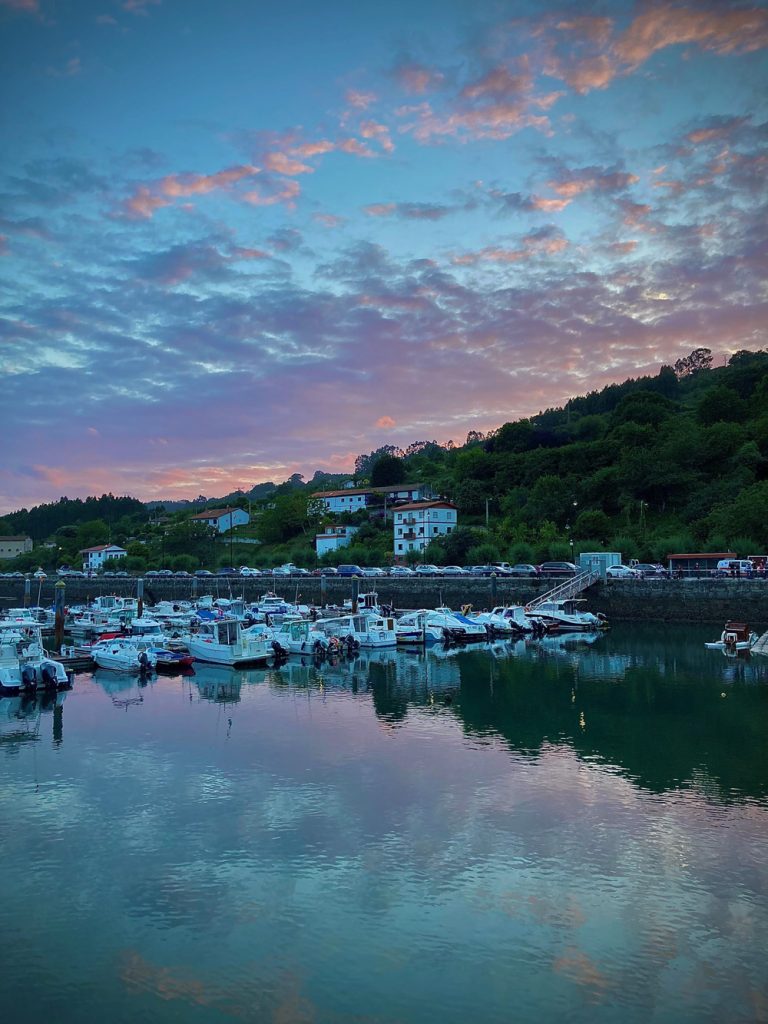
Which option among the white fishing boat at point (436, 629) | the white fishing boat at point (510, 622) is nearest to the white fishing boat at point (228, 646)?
the white fishing boat at point (436, 629)

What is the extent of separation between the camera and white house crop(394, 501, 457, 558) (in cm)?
9050

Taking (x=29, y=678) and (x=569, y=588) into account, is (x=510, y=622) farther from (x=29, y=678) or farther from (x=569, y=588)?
(x=29, y=678)

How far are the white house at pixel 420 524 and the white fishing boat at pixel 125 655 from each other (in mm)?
53588

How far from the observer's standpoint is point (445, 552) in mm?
80438

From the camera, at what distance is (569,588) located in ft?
181

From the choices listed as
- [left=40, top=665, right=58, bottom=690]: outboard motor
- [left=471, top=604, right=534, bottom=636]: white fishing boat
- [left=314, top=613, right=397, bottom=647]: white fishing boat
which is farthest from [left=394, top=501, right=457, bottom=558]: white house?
[left=40, top=665, right=58, bottom=690]: outboard motor

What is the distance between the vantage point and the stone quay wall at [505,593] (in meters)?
49.7

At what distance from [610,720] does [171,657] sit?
22.1 m

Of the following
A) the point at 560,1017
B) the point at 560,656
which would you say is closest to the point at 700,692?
the point at 560,656

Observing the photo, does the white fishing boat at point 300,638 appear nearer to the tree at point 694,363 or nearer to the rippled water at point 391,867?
the rippled water at point 391,867

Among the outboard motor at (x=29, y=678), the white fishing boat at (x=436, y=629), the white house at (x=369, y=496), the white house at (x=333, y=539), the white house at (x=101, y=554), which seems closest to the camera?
the outboard motor at (x=29, y=678)

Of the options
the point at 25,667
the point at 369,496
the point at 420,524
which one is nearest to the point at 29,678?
the point at 25,667

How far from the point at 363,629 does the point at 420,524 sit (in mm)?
47191

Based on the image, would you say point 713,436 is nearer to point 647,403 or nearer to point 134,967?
point 647,403
